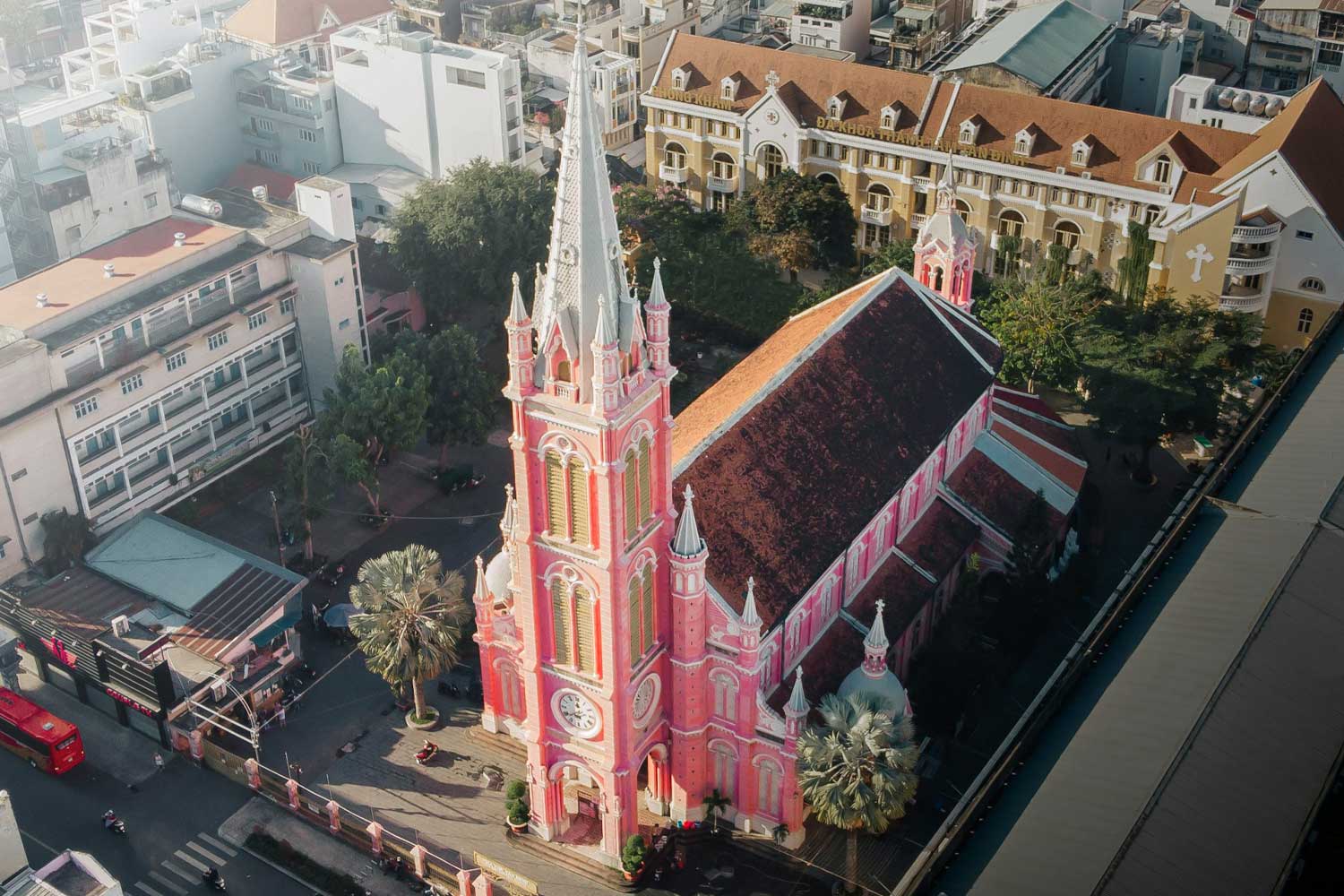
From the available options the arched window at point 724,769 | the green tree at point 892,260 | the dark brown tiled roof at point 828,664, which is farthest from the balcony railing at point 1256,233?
the arched window at point 724,769

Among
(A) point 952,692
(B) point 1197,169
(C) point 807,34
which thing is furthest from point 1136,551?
(C) point 807,34

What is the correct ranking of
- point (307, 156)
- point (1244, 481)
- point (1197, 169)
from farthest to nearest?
1. point (307, 156)
2. point (1197, 169)
3. point (1244, 481)

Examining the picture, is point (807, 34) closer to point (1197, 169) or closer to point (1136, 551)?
point (1197, 169)

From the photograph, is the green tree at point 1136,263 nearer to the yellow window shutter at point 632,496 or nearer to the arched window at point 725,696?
the arched window at point 725,696

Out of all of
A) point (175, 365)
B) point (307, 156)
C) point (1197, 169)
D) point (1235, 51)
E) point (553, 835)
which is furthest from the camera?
point (1235, 51)

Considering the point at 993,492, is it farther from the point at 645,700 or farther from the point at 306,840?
the point at 306,840

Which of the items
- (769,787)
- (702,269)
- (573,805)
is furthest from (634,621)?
(702,269)
